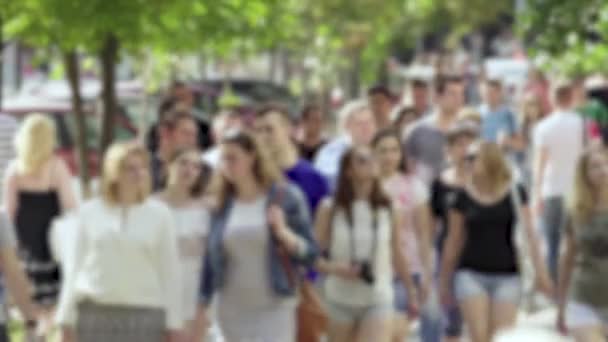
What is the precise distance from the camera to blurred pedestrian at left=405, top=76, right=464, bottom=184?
14578 mm

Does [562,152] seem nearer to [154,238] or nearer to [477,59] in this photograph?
[154,238]

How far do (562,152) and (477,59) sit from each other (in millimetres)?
67098

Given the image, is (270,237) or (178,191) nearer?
(270,237)

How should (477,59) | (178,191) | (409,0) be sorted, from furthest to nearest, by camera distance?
(477,59), (409,0), (178,191)

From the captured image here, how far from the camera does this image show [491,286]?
11352 mm

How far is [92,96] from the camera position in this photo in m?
30.4

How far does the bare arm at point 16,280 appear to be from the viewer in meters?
8.70

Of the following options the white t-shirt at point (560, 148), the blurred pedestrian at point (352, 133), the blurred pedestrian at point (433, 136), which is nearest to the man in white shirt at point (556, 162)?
the white t-shirt at point (560, 148)

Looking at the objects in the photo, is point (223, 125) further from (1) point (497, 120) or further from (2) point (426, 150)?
(1) point (497, 120)

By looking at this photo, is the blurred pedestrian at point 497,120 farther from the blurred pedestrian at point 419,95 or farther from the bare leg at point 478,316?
the bare leg at point 478,316

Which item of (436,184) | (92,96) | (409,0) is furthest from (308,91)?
(436,184)

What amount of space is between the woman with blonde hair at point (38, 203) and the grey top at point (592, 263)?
119 inches

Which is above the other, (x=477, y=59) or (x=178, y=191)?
(x=178, y=191)

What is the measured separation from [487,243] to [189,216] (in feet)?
5.95
